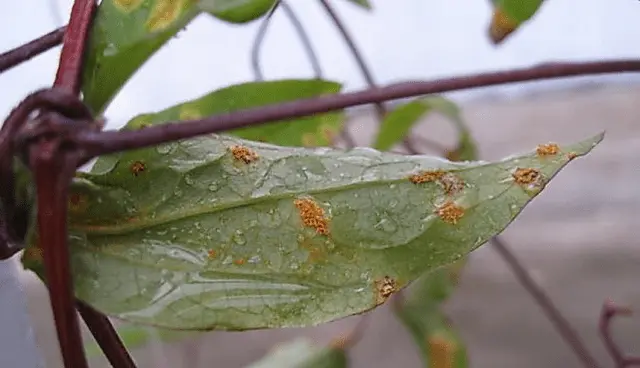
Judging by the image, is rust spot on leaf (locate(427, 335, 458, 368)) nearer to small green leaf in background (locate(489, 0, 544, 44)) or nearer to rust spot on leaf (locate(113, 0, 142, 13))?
small green leaf in background (locate(489, 0, 544, 44))

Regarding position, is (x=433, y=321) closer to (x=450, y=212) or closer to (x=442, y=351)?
(x=442, y=351)

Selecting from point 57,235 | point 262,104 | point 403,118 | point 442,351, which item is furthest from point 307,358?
point 57,235

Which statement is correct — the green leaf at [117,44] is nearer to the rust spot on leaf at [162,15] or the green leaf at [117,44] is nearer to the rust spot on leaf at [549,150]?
the rust spot on leaf at [162,15]

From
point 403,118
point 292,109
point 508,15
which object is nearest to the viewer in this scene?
point 292,109

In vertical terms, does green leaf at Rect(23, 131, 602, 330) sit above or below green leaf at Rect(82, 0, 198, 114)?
below

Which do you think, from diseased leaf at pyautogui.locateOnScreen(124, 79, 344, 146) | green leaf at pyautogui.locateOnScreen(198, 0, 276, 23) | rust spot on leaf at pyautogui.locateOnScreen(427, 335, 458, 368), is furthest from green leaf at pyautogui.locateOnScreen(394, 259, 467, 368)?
green leaf at pyautogui.locateOnScreen(198, 0, 276, 23)

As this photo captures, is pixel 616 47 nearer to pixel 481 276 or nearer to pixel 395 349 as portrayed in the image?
pixel 481 276

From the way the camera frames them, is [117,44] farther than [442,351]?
No
